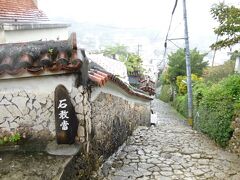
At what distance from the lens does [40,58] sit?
17.6 feet

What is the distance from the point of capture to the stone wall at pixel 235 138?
886cm

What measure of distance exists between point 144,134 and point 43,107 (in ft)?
22.0

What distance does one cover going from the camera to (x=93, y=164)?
621 centimetres

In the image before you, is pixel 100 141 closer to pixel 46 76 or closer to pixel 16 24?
pixel 46 76

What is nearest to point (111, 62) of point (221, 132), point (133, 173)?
point (221, 132)

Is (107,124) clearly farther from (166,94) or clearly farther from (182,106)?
(166,94)

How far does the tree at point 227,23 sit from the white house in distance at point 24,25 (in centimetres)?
796

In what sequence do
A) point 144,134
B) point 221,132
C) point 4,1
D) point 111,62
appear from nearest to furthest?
point 221,132, point 144,134, point 4,1, point 111,62

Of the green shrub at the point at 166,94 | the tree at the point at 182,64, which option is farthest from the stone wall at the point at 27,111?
the green shrub at the point at 166,94

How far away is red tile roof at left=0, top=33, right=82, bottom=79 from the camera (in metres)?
5.18

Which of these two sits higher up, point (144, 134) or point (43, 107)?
point (43, 107)

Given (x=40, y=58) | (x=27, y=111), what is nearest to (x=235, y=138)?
(x=27, y=111)

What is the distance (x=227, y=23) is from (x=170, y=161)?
5417 mm

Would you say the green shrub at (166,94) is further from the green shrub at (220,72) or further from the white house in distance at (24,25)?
the white house in distance at (24,25)
